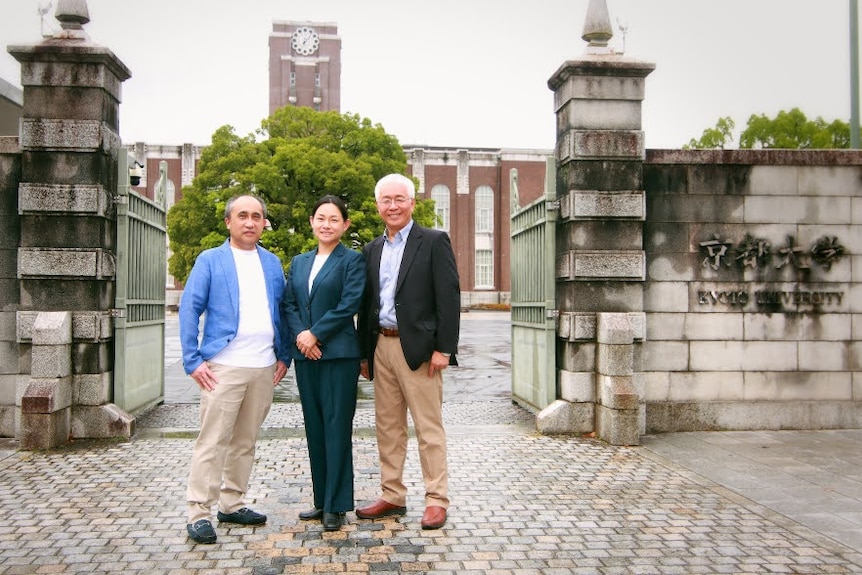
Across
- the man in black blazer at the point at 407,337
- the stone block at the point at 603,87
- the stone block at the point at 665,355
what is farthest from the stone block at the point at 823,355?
the man in black blazer at the point at 407,337

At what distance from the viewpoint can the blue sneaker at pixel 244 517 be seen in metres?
4.56

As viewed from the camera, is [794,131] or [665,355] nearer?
[665,355]

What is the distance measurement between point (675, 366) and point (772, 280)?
53.3 inches

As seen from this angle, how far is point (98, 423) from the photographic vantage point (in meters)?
7.15

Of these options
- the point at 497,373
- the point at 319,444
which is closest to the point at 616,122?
the point at 319,444

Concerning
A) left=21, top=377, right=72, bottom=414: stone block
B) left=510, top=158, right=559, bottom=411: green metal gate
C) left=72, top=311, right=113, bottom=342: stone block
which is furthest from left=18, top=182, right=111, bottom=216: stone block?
left=510, top=158, right=559, bottom=411: green metal gate

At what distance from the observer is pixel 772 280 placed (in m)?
7.82

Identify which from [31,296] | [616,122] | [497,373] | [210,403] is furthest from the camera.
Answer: [497,373]

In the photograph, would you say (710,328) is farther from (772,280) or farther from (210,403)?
(210,403)

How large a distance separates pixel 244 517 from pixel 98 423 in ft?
10.7

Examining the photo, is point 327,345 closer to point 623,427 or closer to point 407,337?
point 407,337

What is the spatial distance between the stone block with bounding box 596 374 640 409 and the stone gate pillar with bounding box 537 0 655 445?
67mm

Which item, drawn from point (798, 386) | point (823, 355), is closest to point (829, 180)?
point (823, 355)

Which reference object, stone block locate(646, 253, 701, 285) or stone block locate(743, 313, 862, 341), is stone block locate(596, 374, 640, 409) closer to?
stone block locate(646, 253, 701, 285)
